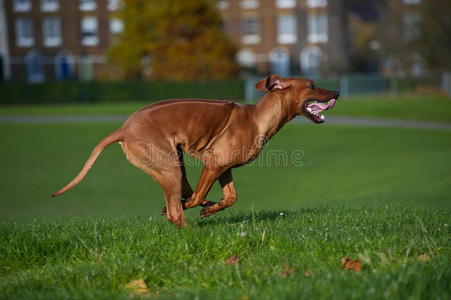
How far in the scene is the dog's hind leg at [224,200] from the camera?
5.30 meters

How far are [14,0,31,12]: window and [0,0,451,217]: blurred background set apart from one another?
114 millimetres

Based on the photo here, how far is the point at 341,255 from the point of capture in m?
4.72

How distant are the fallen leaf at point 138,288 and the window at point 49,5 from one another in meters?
64.2

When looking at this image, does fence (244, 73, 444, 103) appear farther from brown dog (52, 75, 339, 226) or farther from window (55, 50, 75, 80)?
brown dog (52, 75, 339, 226)

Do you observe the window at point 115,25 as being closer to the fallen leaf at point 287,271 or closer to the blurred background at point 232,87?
the blurred background at point 232,87

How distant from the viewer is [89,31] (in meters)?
64.7

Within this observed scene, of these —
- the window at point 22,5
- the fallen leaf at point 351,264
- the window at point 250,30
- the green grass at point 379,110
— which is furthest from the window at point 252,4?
the fallen leaf at point 351,264

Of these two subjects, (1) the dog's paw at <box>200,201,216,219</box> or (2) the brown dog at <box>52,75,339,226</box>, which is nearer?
(2) the brown dog at <box>52,75,339,226</box>

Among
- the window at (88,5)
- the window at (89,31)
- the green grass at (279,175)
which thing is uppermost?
the window at (88,5)

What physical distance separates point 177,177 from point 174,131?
0.44 metres

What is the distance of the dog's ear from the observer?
5.43 m

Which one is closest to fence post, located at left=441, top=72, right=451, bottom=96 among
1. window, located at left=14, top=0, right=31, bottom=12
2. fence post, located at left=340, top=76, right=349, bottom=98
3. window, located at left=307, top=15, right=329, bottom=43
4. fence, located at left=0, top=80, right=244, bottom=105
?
fence post, located at left=340, top=76, right=349, bottom=98

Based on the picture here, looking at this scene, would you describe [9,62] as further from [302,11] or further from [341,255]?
[341,255]

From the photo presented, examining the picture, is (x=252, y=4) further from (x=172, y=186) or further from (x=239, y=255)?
(x=239, y=255)
